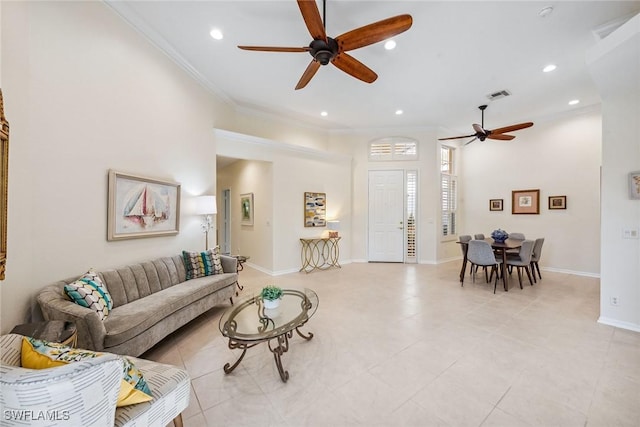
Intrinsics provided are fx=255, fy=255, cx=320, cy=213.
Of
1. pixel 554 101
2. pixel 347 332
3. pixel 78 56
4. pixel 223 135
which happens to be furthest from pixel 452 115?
pixel 78 56

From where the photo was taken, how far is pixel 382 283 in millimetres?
4730

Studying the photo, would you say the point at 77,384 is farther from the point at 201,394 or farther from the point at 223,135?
the point at 223,135

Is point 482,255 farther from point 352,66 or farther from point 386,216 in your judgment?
point 352,66

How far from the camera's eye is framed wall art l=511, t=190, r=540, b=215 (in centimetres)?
586

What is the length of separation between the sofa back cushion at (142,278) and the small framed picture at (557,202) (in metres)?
7.37

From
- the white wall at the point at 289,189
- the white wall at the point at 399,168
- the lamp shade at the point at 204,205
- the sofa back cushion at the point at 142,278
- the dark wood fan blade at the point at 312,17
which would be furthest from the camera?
the white wall at the point at 399,168

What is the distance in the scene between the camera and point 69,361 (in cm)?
111

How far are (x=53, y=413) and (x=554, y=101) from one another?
7.31 m

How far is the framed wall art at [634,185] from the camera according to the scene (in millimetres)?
2783

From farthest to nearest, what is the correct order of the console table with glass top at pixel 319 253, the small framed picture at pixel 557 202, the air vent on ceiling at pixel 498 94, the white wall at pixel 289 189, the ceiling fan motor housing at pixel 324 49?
the console table with glass top at pixel 319 253 → the small framed picture at pixel 557 202 → the white wall at pixel 289 189 → the air vent on ceiling at pixel 498 94 → the ceiling fan motor housing at pixel 324 49

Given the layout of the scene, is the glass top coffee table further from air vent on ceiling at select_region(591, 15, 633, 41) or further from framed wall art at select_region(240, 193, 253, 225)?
air vent on ceiling at select_region(591, 15, 633, 41)

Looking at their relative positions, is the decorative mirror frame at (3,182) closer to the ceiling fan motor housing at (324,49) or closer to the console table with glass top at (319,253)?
the ceiling fan motor housing at (324,49)

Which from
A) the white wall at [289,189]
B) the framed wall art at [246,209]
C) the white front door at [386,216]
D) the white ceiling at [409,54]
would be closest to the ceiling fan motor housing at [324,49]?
the white ceiling at [409,54]

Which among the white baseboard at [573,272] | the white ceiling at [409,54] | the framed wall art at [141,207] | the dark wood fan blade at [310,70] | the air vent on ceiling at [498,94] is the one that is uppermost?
the white ceiling at [409,54]
